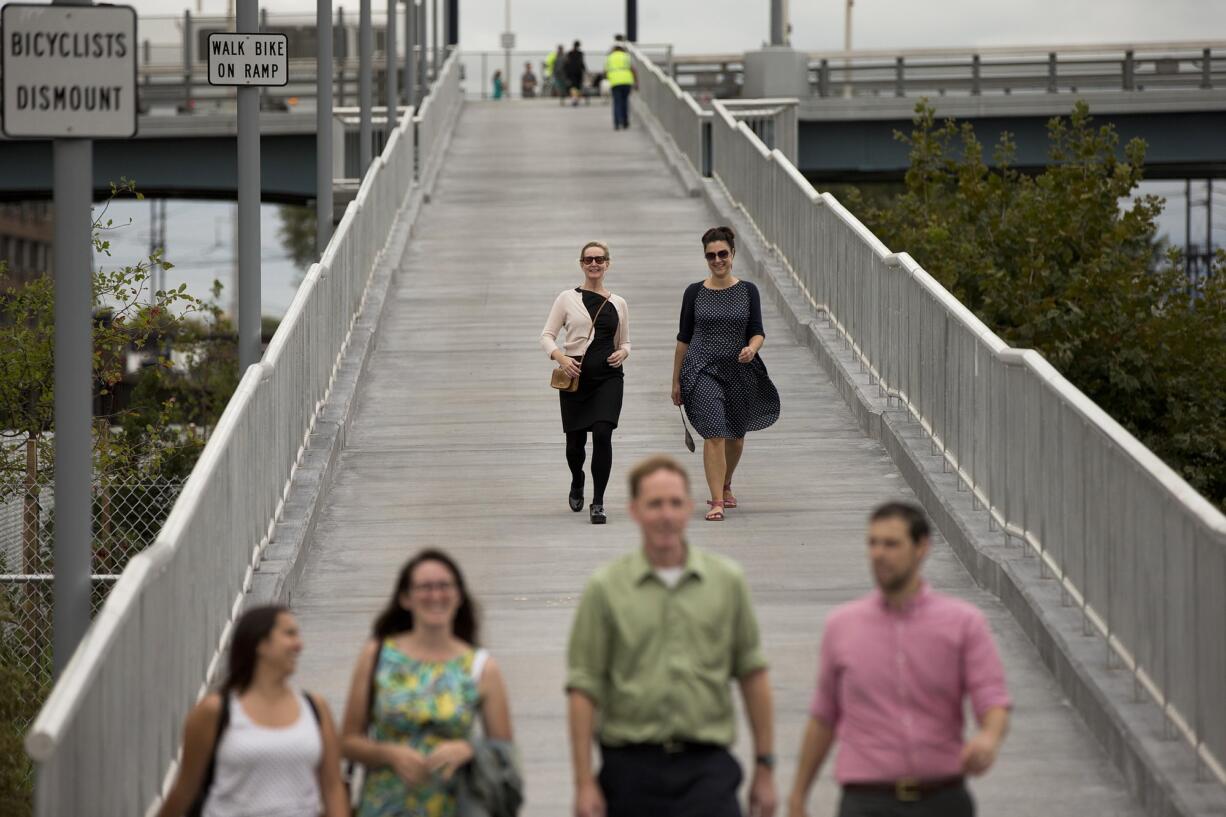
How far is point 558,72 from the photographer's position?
58562mm

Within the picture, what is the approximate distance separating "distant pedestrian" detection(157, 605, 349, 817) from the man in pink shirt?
133 cm

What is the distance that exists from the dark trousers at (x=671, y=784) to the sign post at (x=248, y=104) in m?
9.99

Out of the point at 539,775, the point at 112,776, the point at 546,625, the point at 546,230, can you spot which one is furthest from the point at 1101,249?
the point at 112,776

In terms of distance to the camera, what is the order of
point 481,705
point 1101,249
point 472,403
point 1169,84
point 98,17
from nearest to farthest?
point 481,705 → point 98,17 → point 472,403 → point 1101,249 → point 1169,84

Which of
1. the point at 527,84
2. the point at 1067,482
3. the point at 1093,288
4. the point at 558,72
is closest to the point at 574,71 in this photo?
the point at 558,72

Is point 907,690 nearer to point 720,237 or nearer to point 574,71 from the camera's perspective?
point 720,237

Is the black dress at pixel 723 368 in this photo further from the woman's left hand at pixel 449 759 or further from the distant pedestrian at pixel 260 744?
the woman's left hand at pixel 449 759

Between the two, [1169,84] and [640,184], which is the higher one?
[1169,84]

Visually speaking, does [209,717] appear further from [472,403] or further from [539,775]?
[472,403]

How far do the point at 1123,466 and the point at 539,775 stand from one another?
8.60 ft

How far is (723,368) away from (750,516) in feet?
3.03

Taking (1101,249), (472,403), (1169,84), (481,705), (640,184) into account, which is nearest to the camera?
(481,705)

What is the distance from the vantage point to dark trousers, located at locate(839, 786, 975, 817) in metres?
6.10

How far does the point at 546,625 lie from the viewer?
35.4 ft
